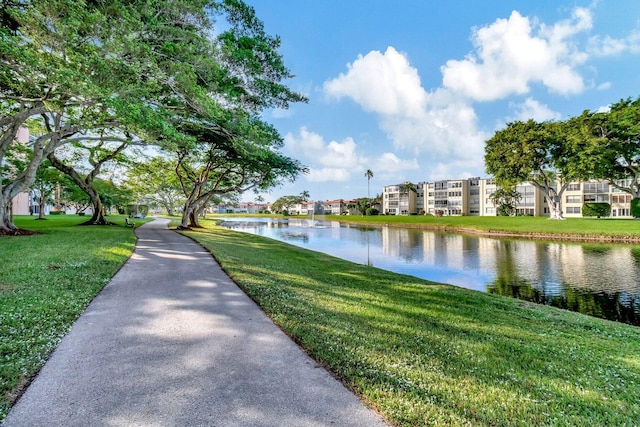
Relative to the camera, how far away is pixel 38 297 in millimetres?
5480

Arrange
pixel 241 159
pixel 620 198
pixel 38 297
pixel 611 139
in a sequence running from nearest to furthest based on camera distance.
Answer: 1. pixel 38 297
2. pixel 241 159
3. pixel 611 139
4. pixel 620 198

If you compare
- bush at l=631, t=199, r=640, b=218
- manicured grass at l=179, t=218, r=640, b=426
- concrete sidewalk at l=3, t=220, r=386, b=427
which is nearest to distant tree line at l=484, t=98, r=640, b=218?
bush at l=631, t=199, r=640, b=218

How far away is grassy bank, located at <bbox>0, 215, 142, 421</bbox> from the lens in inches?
134

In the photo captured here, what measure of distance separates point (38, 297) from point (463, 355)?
693 cm

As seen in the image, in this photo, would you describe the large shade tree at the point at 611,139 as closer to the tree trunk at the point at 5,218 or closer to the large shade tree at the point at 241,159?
the large shade tree at the point at 241,159

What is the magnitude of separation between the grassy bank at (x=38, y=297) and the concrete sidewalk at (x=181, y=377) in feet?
0.62

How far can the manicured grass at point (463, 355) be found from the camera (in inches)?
114

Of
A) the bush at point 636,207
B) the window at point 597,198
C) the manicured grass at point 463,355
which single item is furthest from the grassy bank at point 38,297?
the window at point 597,198

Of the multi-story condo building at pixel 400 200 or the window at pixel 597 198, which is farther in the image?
the multi-story condo building at pixel 400 200

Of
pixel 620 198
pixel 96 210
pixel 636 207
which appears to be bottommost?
pixel 636 207

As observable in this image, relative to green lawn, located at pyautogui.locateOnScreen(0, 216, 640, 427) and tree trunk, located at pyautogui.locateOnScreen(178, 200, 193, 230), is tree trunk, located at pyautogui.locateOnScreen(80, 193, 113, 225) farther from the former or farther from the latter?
green lawn, located at pyautogui.locateOnScreen(0, 216, 640, 427)

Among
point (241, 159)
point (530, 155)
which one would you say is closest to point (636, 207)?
point (530, 155)

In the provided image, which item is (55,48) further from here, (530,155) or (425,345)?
(530,155)

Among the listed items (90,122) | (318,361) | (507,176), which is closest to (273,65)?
(90,122)
